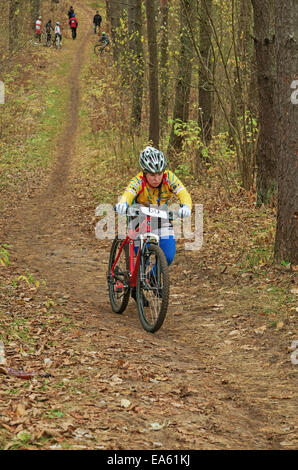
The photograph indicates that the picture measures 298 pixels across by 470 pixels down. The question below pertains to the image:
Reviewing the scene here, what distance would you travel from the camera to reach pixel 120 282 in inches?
312

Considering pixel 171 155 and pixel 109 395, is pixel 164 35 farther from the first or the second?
pixel 109 395

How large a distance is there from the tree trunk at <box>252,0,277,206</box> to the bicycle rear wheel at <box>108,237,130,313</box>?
15.1 feet

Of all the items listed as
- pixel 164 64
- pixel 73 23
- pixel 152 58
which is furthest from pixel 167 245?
pixel 73 23

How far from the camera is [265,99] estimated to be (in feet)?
37.2

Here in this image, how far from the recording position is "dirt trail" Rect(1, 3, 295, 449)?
4.34m

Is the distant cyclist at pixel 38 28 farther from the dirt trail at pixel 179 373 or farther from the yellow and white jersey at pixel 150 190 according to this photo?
the yellow and white jersey at pixel 150 190

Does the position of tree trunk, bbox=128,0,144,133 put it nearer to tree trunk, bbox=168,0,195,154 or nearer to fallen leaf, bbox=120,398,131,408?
tree trunk, bbox=168,0,195,154

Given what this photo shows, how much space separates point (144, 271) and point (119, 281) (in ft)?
3.01

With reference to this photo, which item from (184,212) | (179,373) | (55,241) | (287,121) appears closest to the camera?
(179,373)

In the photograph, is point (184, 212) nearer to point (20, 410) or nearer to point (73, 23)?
point (20, 410)

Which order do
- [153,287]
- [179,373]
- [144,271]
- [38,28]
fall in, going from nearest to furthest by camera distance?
[179,373] → [153,287] → [144,271] → [38,28]

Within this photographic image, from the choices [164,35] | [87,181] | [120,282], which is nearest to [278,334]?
[120,282]

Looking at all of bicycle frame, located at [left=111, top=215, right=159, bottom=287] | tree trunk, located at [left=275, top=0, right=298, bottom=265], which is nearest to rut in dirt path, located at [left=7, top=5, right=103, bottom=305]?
bicycle frame, located at [left=111, top=215, right=159, bottom=287]
